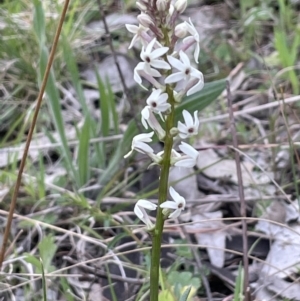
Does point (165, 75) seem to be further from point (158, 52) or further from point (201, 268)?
point (201, 268)

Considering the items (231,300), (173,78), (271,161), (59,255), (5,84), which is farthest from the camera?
(5,84)

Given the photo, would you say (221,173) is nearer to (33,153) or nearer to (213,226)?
(213,226)

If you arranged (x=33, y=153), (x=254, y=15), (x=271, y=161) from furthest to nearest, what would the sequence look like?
1. (x=254, y=15)
2. (x=33, y=153)
3. (x=271, y=161)

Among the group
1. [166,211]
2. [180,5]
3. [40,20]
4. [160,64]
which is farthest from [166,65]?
[40,20]

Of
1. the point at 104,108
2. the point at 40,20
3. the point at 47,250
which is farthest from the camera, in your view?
the point at 104,108

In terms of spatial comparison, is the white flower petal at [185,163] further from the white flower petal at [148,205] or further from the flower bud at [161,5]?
the flower bud at [161,5]

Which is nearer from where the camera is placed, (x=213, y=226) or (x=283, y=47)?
(x=213, y=226)

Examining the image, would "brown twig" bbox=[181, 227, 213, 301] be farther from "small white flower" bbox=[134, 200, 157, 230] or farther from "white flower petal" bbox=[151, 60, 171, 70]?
"white flower petal" bbox=[151, 60, 171, 70]

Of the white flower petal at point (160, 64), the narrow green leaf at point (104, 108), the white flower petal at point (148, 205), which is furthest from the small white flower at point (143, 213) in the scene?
the narrow green leaf at point (104, 108)

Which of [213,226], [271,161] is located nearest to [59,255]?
[213,226]
